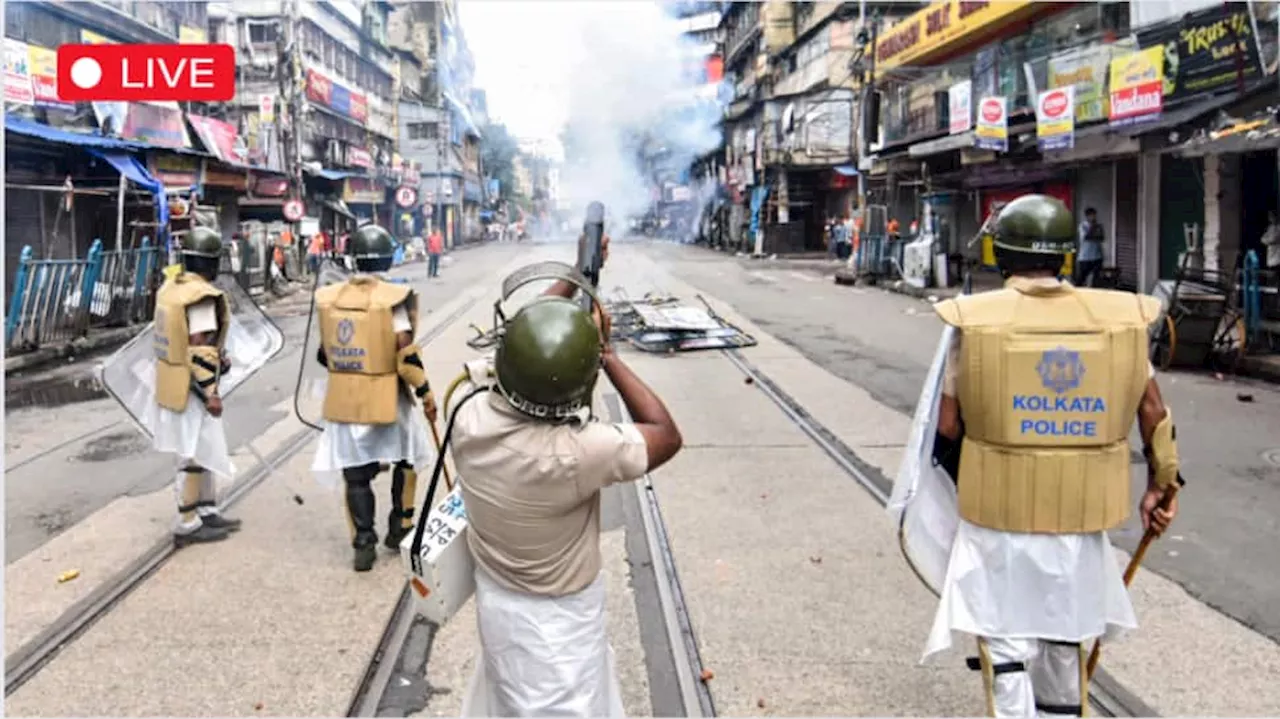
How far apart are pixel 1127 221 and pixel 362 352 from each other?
18.3 m

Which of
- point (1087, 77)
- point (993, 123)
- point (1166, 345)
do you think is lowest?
point (1166, 345)

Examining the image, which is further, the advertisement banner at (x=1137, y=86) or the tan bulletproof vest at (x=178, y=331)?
the advertisement banner at (x=1137, y=86)

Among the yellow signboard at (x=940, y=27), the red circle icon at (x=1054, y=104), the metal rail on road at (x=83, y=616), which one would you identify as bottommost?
the metal rail on road at (x=83, y=616)

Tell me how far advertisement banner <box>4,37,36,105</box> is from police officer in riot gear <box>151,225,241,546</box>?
46.6 feet

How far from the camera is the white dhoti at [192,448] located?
220 inches

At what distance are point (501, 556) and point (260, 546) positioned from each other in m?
3.51

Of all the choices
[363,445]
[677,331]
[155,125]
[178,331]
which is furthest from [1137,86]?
[155,125]

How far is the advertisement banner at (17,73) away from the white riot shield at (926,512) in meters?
18.3

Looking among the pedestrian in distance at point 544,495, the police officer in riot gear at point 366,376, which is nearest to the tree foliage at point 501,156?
the police officer in riot gear at point 366,376

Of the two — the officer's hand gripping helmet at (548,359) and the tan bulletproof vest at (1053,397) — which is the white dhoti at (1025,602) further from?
the officer's hand gripping helmet at (548,359)

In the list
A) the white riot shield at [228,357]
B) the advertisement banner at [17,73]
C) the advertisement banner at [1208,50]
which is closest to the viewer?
the white riot shield at [228,357]

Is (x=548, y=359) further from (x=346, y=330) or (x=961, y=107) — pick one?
(x=961, y=107)

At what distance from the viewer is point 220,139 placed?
84.6 feet

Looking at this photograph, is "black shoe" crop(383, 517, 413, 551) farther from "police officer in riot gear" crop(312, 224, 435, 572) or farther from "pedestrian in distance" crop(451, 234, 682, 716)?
"pedestrian in distance" crop(451, 234, 682, 716)
